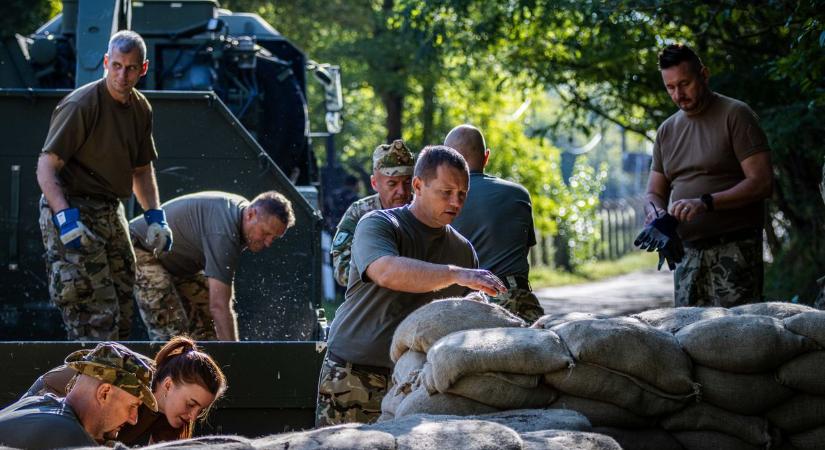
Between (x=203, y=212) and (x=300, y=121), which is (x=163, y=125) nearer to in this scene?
(x=203, y=212)

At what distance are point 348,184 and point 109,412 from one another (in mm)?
14361

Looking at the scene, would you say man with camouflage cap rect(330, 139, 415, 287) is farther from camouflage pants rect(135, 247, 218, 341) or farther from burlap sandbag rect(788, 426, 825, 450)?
burlap sandbag rect(788, 426, 825, 450)

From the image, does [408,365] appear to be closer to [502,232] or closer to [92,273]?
[502,232]

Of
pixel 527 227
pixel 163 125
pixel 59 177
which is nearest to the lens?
pixel 527 227

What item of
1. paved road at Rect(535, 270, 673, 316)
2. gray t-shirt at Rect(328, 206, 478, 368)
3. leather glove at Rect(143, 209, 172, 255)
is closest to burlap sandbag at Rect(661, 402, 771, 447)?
gray t-shirt at Rect(328, 206, 478, 368)

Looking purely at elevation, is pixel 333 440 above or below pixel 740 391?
above

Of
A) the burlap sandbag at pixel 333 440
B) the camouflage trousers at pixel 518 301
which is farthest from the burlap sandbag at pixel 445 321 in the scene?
the camouflage trousers at pixel 518 301

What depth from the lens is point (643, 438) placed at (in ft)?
14.5

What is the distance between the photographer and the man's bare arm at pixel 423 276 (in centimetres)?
469

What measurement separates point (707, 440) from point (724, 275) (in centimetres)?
255

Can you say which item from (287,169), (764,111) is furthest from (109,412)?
(764,111)

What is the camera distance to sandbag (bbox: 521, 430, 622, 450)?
3.63m

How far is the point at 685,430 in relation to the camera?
4.48 m

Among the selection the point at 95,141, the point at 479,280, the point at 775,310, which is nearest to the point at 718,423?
the point at 775,310
